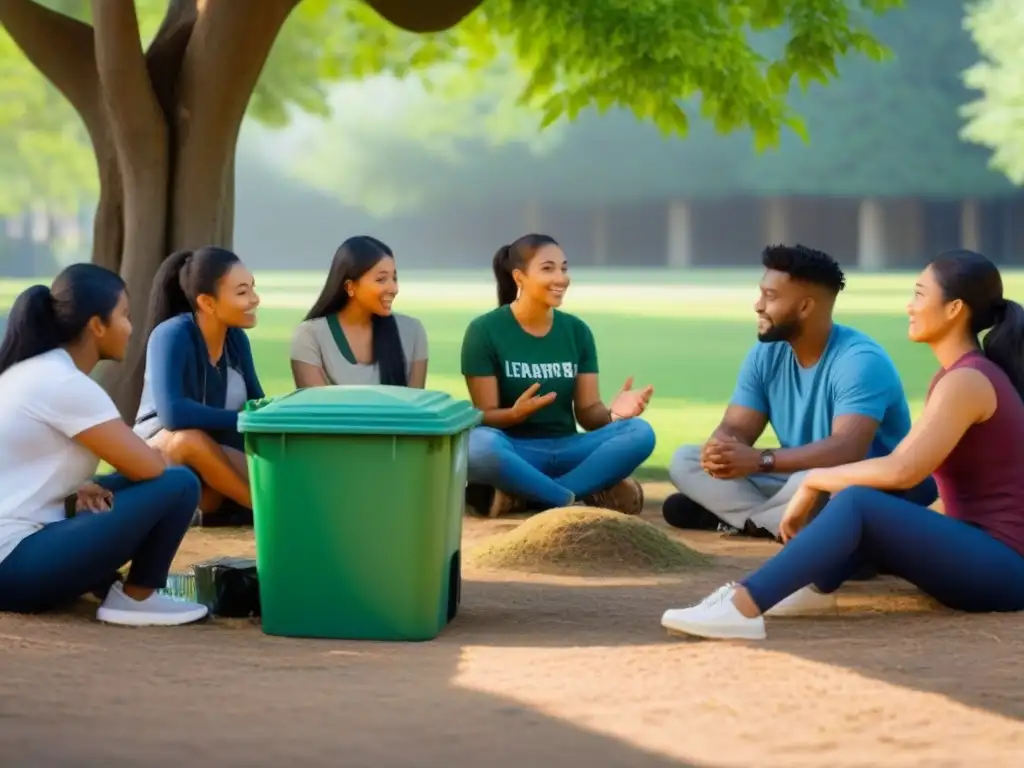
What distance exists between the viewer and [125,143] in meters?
12.2

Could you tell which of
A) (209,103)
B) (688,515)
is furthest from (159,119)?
(688,515)

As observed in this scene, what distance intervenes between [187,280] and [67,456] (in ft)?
7.68

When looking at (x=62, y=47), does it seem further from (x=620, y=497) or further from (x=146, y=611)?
(x=146, y=611)

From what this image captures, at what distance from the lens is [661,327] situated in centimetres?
3078

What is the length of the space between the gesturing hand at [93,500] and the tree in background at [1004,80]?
145 feet

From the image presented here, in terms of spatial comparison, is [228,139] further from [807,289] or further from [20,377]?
[20,377]

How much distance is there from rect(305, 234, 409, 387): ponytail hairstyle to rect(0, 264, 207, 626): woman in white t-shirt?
2.51 m

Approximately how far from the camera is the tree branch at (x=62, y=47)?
12820mm

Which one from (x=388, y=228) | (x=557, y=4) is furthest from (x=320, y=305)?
(x=388, y=228)

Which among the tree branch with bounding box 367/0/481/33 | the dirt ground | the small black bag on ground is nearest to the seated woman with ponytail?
the small black bag on ground

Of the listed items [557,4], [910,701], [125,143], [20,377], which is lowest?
[910,701]

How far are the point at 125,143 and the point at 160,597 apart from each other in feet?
20.1

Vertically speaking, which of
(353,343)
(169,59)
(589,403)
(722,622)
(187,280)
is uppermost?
(169,59)

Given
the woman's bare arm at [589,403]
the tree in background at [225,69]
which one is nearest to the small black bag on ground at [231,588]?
the woman's bare arm at [589,403]
